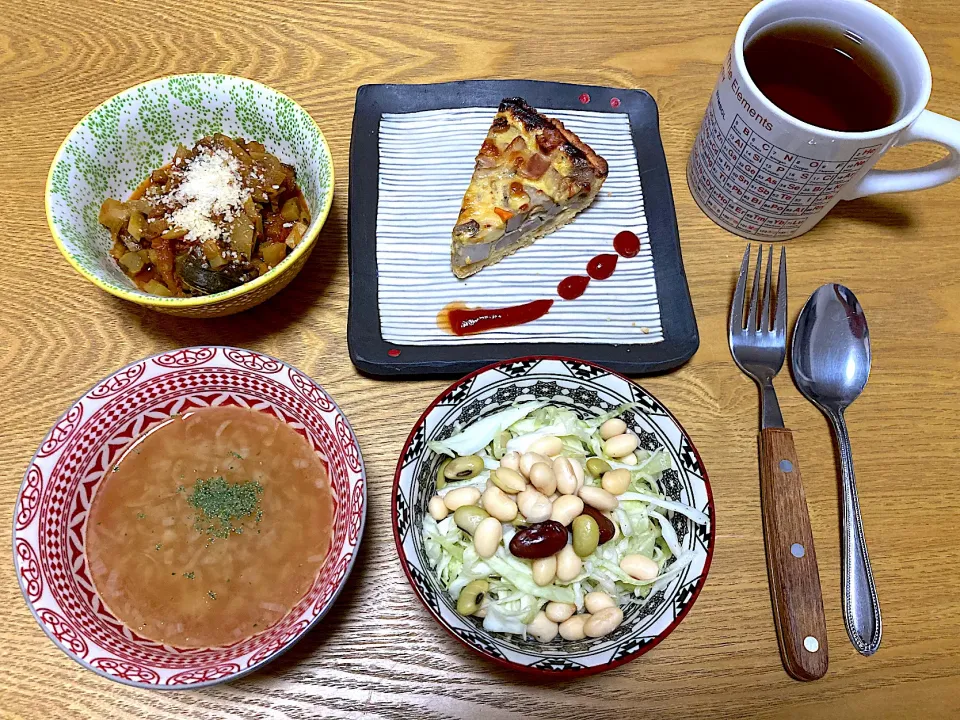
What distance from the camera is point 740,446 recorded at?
1577 millimetres

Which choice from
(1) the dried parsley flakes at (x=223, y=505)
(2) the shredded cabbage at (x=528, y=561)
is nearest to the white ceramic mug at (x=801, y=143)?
(2) the shredded cabbage at (x=528, y=561)

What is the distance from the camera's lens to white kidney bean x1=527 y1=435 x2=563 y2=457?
129 centimetres

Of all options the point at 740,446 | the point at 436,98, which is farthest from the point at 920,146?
the point at 436,98

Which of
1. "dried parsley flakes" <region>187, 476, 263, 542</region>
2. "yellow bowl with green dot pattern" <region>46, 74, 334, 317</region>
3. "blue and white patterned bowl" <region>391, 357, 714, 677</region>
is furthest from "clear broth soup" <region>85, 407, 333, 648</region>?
"yellow bowl with green dot pattern" <region>46, 74, 334, 317</region>

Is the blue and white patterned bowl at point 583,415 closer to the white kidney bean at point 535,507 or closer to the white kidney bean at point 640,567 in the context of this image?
the white kidney bean at point 640,567

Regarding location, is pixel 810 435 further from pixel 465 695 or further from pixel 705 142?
pixel 465 695

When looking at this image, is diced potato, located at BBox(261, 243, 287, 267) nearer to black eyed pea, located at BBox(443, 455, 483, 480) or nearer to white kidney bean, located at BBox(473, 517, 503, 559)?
black eyed pea, located at BBox(443, 455, 483, 480)

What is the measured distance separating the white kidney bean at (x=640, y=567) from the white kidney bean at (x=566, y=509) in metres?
0.13

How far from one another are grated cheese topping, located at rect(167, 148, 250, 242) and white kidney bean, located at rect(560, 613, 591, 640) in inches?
44.8

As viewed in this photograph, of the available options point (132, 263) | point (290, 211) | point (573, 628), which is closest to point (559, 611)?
point (573, 628)

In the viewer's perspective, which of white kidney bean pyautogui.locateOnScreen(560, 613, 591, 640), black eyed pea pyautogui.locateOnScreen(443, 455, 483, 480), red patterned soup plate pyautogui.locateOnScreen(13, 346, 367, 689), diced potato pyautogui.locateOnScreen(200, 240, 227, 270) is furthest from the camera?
diced potato pyautogui.locateOnScreen(200, 240, 227, 270)

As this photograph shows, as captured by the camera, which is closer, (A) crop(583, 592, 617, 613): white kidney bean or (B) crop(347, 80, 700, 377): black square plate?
(A) crop(583, 592, 617, 613): white kidney bean

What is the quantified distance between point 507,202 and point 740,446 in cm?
87

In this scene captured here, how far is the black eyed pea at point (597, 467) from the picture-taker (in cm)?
129
